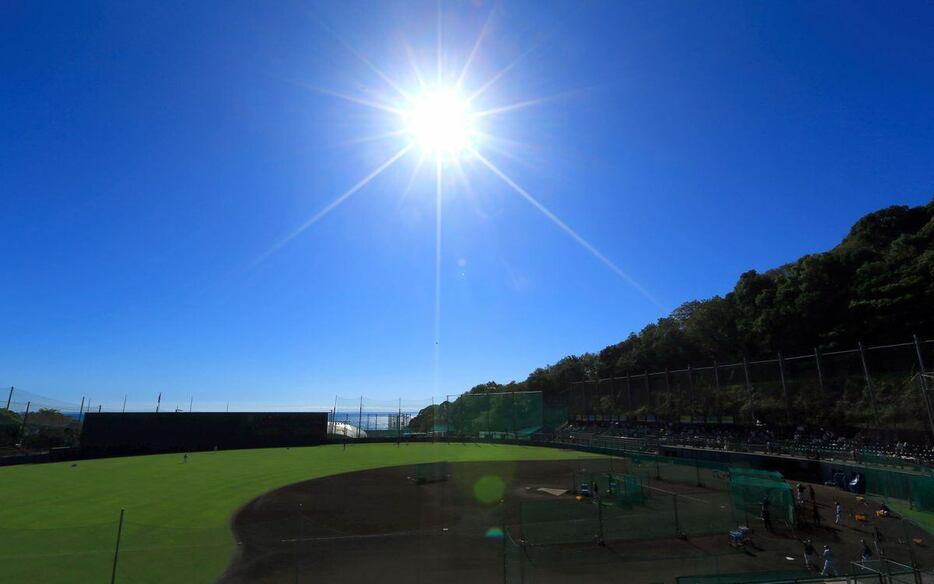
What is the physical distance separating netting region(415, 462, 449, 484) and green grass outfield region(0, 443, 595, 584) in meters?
8.67

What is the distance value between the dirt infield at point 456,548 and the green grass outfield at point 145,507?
1.62 meters

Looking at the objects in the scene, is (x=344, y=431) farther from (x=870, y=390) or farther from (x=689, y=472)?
(x=870, y=390)

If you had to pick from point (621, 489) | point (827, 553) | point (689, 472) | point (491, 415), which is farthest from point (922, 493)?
point (491, 415)

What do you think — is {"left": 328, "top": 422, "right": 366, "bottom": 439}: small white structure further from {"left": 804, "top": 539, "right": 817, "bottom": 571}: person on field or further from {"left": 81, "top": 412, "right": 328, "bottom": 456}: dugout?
{"left": 804, "top": 539, "right": 817, "bottom": 571}: person on field

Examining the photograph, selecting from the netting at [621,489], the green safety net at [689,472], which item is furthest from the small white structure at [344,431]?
the netting at [621,489]

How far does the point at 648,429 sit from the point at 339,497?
1961 inches

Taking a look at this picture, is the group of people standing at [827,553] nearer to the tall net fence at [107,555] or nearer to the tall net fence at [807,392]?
the tall net fence at [107,555]

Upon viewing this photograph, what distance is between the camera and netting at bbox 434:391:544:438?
272ft

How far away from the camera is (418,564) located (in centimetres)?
1580

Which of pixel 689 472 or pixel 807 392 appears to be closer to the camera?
pixel 689 472

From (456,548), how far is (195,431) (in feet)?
199

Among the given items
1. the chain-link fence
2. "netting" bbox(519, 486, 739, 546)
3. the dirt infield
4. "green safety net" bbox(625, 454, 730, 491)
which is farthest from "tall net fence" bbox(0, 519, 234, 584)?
the chain-link fence

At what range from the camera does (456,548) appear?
17.7m

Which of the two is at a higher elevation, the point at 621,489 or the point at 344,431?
the point at 344,431
